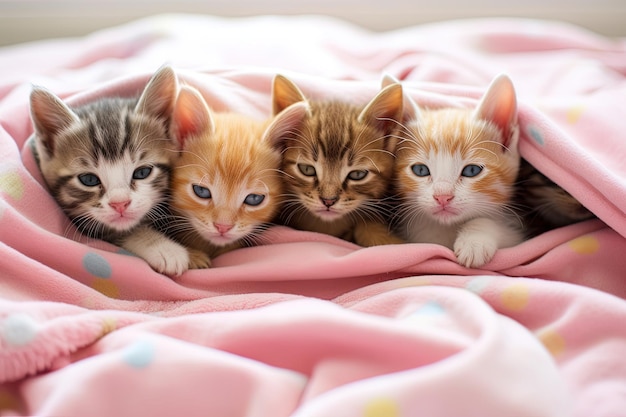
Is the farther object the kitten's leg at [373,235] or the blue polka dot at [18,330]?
the kitten's leg at [373,235]

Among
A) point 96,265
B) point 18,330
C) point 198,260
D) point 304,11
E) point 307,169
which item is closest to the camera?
point 18,330

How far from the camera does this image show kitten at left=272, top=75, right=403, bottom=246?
1.41 metres

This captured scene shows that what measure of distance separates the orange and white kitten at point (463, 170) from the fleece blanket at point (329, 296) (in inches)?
2.7

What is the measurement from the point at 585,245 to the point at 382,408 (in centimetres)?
70

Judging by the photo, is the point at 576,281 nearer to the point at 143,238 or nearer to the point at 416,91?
the point at 416,91

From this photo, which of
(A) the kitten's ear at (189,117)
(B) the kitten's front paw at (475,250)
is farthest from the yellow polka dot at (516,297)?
(A) the kitten's ear at (189,117)

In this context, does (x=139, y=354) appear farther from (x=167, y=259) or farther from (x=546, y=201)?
(x=546, y=201)

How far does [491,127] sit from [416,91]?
25cm

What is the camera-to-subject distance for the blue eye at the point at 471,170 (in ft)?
4.60

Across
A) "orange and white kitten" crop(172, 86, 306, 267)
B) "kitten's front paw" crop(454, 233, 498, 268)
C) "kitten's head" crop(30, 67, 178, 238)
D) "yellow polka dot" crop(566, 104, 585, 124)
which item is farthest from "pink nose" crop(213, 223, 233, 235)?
"yellow polka dot" crop(566, 104, 585, 124)

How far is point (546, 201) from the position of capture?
4.82 feet

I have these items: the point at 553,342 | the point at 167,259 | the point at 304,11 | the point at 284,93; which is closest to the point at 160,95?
the point at 284,93

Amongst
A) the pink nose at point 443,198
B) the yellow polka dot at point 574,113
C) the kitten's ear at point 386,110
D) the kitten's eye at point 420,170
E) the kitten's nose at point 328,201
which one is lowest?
the kitten's nose at point 328,201

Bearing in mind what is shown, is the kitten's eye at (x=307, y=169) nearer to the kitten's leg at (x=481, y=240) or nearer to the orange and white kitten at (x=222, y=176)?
the orange and white kitten at (x=222, y=176)
